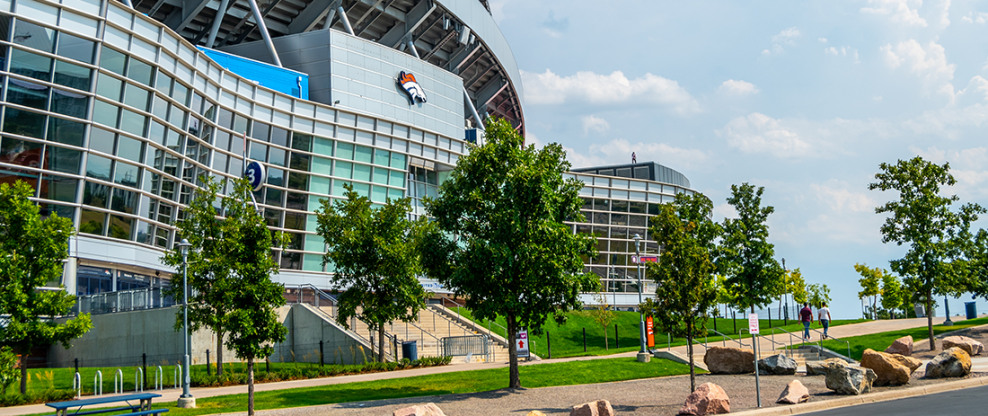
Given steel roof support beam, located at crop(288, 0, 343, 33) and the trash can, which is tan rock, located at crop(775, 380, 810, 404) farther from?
steel roof support beam, located at crop(288, 0, 343, 33)

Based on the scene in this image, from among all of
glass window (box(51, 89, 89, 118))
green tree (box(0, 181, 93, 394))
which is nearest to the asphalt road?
green tree (box(0, 181, 93, 394))

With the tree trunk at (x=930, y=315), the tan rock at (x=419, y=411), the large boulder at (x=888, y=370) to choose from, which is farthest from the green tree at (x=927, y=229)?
the tan rock at (x=419, y=411)

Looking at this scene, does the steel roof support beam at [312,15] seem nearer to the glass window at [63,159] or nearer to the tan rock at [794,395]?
the glass window at [63,159]

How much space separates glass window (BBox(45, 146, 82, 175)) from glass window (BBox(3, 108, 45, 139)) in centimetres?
79

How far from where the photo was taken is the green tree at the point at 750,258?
4194 centimetres

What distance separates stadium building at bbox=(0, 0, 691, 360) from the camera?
30703mm

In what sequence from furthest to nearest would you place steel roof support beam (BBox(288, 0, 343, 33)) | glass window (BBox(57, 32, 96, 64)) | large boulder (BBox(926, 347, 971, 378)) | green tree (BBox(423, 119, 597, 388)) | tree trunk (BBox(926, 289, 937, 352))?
steel roof support beam (BBox(288, 0, 343, 33)) < glass window (BBox(57, 32, 96, 64)) < tree trunk (BBox(926, 289, 937, 352)) < green tree (BBox(423, 119, 597, 388)) < large boulder (BBox(926, 347, 971, 378))

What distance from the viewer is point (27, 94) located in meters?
29.9

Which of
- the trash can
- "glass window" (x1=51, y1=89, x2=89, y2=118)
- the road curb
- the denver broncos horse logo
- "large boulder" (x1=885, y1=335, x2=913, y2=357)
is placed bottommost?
the road curb

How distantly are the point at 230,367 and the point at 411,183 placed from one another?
2720 centimetres

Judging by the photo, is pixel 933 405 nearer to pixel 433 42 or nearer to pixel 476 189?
pixel 476 189

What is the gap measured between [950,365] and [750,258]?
2104 cm

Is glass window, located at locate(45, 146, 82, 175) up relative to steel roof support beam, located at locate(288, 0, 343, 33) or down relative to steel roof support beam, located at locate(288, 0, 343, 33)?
down

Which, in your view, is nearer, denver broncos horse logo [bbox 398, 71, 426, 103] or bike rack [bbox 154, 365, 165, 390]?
bike rack [bbox 154, 365, 165, 390]
